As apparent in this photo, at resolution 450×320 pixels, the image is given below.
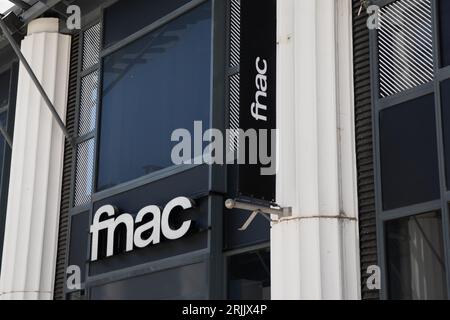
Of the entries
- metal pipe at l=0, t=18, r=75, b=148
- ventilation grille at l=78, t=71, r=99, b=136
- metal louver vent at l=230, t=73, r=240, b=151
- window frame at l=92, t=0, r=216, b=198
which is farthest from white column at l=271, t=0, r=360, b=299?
metal pipe at l=0, t=18, r=75, b=148

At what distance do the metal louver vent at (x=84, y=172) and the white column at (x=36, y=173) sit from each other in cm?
47

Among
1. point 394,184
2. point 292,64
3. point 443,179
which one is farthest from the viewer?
point 292,64

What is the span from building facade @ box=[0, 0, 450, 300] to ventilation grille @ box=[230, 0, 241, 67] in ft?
0.10

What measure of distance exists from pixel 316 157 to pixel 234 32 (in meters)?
3.44

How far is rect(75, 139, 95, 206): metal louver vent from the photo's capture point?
49.1 feet

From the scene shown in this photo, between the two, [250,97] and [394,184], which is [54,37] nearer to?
[250,97]

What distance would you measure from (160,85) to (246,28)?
11.6ft

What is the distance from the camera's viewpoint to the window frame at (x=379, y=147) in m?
9.11

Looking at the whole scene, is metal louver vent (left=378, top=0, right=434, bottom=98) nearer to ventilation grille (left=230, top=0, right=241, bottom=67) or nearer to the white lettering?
the white lettering

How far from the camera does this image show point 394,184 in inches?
384

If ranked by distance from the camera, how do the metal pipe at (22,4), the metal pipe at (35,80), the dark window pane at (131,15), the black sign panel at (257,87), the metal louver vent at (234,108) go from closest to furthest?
the black sign panel at (257,87)
the metal louver vent at (234,108)
the dark window pane at (131,15)
the metal pipe at (35,80)
the metal pipe at (22,4)

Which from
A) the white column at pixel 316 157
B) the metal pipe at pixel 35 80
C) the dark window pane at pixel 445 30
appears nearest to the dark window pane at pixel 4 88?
the metal pipe at pixel 35 80

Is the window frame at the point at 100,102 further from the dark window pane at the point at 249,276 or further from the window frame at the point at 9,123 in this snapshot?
the window frame at the point at 9,123
